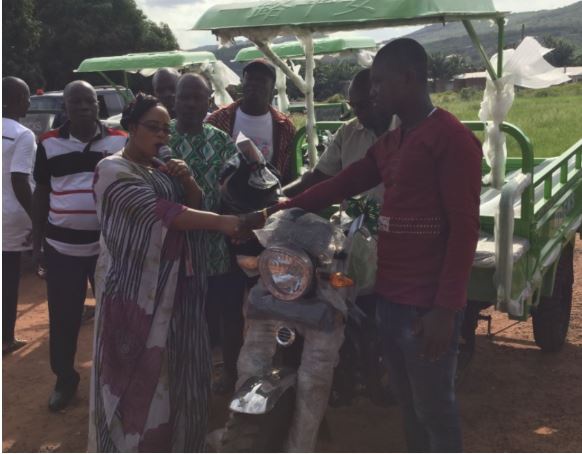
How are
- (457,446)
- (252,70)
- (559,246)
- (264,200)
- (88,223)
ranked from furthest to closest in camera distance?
(252,70) → (559,246) → (88,223) → (264,200) → (457,446)

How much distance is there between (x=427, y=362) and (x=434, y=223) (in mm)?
460

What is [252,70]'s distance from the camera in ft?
13.7

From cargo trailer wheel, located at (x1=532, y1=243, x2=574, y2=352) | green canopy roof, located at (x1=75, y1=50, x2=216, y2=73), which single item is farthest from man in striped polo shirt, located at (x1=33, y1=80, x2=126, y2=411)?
green canopy roof, located at (x1=75, y1=50, x2=216, y2=73)

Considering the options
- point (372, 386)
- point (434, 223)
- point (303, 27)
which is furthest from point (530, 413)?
point (303, 27)

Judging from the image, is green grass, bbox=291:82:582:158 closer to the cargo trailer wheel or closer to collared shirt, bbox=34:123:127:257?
the cargo trailer wheel

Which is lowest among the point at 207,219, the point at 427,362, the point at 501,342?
the point at 501,342

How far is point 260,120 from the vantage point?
421 centimetres

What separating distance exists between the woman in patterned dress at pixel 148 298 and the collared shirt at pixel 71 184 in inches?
28.1

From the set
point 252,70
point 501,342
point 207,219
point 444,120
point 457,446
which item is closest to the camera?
point 444,120

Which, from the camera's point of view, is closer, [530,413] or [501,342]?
[530,413]

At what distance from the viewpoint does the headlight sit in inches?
93.1

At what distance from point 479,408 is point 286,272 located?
6.24 ft

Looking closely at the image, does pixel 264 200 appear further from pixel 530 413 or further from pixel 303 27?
pixel 530 413

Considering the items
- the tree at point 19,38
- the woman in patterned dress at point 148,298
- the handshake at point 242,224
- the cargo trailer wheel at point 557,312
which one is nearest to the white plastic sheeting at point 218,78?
the cargo trailer wheel at point 557,312
